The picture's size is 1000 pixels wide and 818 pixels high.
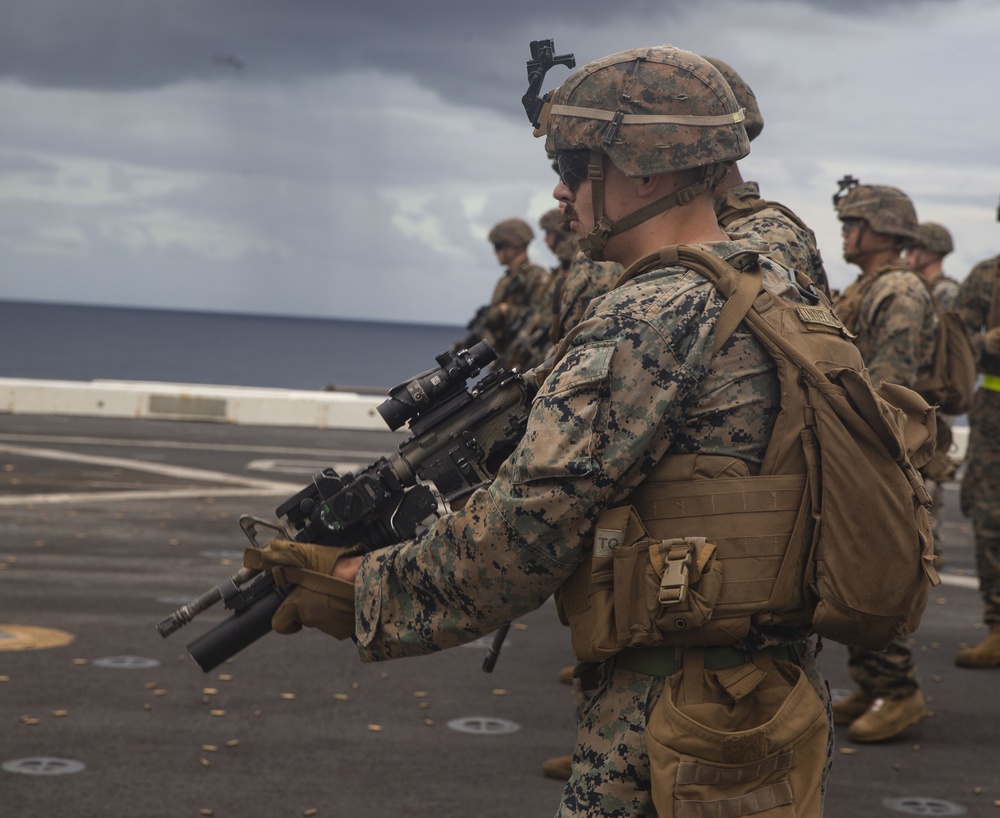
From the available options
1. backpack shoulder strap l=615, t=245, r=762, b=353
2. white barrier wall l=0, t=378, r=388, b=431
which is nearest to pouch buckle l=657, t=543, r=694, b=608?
→ backpack shoulder strap l=615, t=245, r=762, b=353

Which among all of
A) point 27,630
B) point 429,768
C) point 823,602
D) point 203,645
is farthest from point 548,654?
Answer: point 823,602

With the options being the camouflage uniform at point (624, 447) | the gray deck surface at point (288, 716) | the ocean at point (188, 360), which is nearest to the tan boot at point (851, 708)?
the gray deck surface at point (288, 716)

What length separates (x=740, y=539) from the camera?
268 cm

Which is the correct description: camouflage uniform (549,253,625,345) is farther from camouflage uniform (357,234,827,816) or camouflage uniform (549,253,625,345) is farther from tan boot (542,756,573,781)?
camouflage uniform (357,234,827,816)

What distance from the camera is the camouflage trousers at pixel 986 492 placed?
7.59 m

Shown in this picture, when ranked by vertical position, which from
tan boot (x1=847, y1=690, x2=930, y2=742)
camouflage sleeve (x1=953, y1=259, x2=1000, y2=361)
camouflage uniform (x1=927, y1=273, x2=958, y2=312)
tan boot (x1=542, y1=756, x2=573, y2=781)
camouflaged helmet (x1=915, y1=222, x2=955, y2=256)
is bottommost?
tan boot (x1=542, y1=756, x2=573, y2=781)

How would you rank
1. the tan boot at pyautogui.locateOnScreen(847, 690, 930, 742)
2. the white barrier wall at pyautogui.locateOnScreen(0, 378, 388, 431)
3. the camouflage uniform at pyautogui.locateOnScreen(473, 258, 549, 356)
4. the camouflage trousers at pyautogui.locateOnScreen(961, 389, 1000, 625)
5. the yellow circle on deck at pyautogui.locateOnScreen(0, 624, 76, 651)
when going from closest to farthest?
the tan boot at pyautogui.locateOnScreen(847, 690, 930, 742), the yellow circle on deck at pyautogui.locateOnScreen(0, 624, 76, 651), the camouflage trousers at pyautogui.locateOnScreen(961, 389, 1000, 625), the camouflage uniform at pyautogui.locateOnScreen(473, 258, 549, 356), the white barrier wall at pyautogui.locateOnScreen(0, 378, 388, 431)

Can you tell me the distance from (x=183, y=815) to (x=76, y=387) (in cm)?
1651

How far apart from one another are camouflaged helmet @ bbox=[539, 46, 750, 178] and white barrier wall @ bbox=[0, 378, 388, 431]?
17.4 metres

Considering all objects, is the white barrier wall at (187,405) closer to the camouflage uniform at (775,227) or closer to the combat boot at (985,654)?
the combat boot at (985,654)

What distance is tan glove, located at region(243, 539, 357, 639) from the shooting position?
9.74 ft

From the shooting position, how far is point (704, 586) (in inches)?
104

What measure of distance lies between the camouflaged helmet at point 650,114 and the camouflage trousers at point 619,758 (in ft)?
3.52

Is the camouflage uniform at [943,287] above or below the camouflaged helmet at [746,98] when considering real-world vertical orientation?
above
